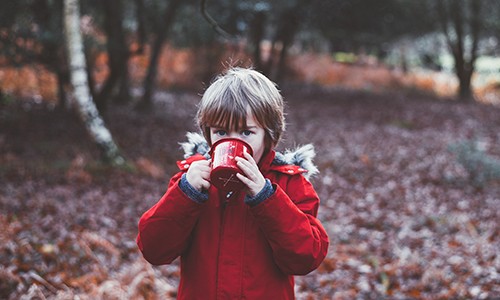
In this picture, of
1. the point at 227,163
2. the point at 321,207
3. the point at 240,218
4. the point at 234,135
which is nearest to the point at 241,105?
the point at 234,135

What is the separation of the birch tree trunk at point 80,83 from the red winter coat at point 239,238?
6736mm

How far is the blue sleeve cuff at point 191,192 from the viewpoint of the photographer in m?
1.98

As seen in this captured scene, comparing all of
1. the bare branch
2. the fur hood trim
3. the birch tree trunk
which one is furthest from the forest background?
the fur hood trim

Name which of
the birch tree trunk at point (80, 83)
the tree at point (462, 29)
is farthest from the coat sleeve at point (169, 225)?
the tree at point (462, 29)

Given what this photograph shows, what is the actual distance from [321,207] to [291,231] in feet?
20.7

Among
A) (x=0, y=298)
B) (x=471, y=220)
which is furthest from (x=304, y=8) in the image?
(x=0, y=298)

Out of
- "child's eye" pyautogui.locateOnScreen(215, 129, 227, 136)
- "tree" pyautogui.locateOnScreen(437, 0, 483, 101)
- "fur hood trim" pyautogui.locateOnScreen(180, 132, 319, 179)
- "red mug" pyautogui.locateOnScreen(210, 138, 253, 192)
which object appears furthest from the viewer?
"tree" pyautogui.locateOnScreen(437, 0, 483, 101)

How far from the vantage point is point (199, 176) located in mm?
1973

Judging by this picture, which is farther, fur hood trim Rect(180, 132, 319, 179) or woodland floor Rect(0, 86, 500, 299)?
woodland floor Rect(0, 86, 500, 299)

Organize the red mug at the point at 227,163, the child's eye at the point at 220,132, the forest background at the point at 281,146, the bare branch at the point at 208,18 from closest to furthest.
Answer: the red mug at the point at 227,163
the child's eye at the point at 220,132
the bare branch at the point at 208,18
the forest background at the point at 281,146

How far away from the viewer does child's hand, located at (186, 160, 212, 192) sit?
6.47ft

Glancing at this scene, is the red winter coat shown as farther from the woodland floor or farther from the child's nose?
the woodland floor

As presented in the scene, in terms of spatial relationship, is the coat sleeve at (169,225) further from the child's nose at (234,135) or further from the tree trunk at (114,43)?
the tree trunk at (114,43)

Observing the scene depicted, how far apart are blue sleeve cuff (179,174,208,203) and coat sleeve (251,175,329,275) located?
203 mm
